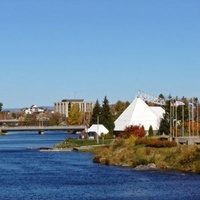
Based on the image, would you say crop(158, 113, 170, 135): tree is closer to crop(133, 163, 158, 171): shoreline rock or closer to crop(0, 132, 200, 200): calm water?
crop(0, 132, 200, 200): calm water

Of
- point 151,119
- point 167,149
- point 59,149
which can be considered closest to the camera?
point 167,149

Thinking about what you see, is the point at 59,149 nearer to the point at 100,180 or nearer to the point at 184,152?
the point at 184,152

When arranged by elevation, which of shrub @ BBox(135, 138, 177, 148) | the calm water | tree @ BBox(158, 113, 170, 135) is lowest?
the calm water

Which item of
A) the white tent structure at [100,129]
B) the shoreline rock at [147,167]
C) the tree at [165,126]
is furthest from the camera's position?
the white tent structure at [100,129]

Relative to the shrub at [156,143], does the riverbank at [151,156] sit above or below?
below

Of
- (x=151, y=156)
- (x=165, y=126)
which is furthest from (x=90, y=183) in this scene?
(x=165, y=126)

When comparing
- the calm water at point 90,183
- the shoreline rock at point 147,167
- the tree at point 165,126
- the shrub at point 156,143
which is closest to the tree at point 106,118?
the tree at point 165,126

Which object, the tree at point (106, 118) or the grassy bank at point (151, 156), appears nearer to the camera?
the grassy bank at point (151, 156)

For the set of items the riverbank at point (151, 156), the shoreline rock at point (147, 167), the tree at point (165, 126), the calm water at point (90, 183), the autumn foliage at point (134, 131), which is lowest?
the calm water at point (90, 183)

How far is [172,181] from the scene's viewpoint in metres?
56.3

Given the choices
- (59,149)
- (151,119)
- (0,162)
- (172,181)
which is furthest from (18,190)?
(151,119)

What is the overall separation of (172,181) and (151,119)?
2927 inches

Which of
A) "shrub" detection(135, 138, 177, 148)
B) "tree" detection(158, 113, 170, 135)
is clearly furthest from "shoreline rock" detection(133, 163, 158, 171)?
"tree" detection(158, 113, 170, 135)

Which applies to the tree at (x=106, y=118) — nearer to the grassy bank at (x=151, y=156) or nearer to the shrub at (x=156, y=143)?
the shrub at (x=156, y=143)
